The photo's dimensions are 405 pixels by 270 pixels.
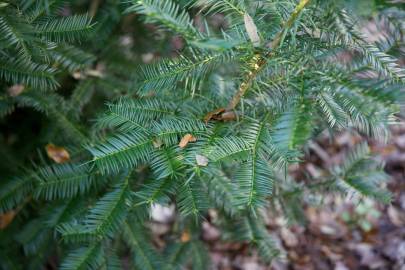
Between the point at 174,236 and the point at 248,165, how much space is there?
99cm

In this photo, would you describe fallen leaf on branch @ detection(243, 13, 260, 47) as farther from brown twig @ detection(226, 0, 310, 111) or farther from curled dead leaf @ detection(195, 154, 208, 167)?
curled dead leaf @ detection(195, 154, 208, 167)

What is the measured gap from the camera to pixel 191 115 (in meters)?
1.20

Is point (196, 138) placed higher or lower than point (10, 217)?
higher

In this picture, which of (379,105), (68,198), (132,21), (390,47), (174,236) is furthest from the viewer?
(132,21)

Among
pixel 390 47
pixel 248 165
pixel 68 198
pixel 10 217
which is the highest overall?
pixel 390 47

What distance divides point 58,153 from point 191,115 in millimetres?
641

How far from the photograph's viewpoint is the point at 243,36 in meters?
1.04

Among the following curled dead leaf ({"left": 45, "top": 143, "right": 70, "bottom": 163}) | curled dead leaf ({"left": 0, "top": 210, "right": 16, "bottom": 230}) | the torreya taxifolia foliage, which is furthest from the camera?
curled dead leaf ({"left": 0, "top": 210, "right": 16, "bottom": 230})

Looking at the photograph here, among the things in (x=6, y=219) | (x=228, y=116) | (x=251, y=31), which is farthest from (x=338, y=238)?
(x=251, y=31)

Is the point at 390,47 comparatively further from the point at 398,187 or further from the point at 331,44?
the point at 398,187

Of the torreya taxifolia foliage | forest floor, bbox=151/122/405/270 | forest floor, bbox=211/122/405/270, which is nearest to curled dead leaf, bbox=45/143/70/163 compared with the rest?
the torreya taxifolia foliage

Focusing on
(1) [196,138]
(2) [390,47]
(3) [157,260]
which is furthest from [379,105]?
(3) [157,260]

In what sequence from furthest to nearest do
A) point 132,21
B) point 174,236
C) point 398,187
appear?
point 398,187 → point 132,21 → point 174,236

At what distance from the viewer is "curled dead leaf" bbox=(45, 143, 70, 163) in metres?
1.54
